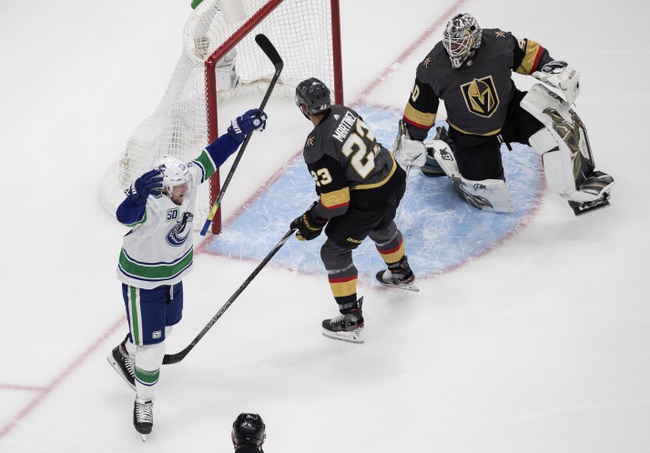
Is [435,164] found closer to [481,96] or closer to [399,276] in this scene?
[481,96]

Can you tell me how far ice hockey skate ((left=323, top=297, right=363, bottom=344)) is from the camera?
4.03 m

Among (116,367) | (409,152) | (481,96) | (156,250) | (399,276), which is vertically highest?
(481,96)

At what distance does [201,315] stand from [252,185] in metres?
0.90

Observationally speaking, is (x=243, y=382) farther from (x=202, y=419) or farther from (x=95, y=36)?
(x=95, y=36)

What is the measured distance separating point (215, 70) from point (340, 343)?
1.45 meters

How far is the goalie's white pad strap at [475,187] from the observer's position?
14.7ft

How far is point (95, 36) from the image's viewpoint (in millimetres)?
6125

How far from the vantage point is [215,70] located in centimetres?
466

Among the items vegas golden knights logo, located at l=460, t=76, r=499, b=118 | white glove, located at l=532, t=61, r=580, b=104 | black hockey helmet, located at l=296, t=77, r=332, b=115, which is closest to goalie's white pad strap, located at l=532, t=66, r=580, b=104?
white glove, located at l=532, t=61, r=580, b=104

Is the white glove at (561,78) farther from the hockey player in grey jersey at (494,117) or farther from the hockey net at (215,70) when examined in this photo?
the hockey net at (215,70)

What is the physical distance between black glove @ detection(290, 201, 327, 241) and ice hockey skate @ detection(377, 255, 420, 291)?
0.49 m

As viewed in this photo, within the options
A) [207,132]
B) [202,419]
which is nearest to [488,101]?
[207,132]

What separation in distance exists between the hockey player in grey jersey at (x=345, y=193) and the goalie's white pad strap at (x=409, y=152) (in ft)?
1.47

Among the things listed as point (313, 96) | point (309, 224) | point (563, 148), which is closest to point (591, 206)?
point (563, 148)
